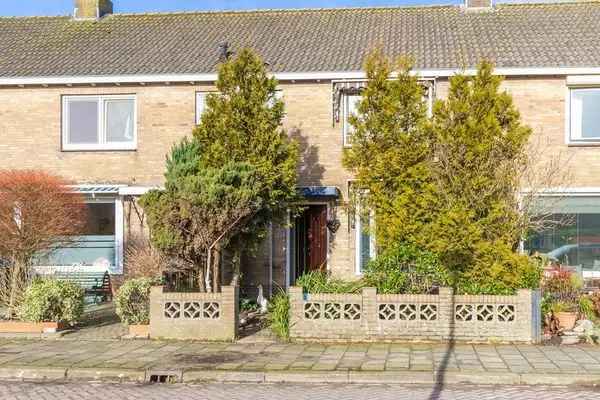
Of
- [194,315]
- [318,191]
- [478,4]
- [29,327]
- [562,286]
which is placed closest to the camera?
[194,315]

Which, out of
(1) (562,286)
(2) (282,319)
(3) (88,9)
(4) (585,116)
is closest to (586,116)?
(4) (585,116)

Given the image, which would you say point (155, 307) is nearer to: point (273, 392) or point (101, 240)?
point (273, 392)

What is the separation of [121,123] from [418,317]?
996cm

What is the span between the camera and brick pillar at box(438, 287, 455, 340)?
13.0 meters

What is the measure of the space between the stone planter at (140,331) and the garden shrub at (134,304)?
0.23 m

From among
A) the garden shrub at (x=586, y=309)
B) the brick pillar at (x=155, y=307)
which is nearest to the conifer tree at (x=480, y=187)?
the garden shrub at (x=586, y=309)

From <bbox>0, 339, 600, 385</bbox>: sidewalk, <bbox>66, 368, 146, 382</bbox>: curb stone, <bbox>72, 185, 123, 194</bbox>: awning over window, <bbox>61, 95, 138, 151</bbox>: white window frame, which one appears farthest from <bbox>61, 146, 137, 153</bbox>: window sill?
<bbox>66, 368, 146, 382</bbox>: curb stone

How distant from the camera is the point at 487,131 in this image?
13734 millimetres

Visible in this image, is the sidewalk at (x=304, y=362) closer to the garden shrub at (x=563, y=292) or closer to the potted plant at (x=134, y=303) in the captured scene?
the potted plant at (x=134, y=303)

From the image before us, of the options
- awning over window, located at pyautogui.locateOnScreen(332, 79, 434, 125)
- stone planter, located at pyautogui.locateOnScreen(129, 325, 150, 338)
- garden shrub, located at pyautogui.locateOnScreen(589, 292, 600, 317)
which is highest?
awning over window, located at pyautogui.locateOnScreen(332, 79, 434, 125)

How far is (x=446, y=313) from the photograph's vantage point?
42.6ft

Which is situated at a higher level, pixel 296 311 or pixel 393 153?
pixel 393 153

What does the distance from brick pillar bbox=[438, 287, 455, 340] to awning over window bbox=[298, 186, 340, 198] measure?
5663 mm

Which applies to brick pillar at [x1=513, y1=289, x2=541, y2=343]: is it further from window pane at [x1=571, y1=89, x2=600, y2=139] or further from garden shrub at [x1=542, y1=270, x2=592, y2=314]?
window pane at [x1=571, y1=89, x2=600, y2=139]
